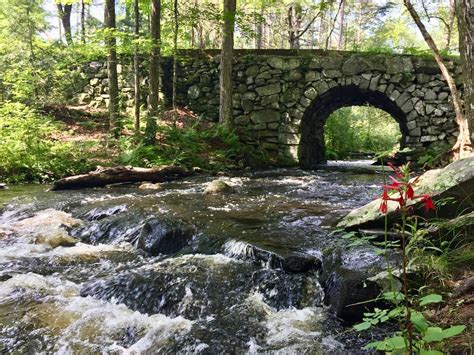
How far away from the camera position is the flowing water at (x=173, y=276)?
2.80 meters

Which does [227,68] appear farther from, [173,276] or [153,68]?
[173,276]

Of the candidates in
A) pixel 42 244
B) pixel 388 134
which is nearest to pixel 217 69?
pixel 42 244

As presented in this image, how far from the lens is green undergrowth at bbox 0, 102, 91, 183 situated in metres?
8.68

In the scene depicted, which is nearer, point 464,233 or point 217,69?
point 464,233

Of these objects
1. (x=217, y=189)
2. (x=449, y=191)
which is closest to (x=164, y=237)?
(x=217, y=189)

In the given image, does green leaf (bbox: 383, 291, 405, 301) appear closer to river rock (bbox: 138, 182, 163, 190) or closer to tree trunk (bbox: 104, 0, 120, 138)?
river rock (bbox: 138, 182, 163, 190)

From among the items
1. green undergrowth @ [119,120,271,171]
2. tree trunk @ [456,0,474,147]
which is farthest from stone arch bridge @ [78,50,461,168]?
tree trunk @ [456,0,474,147]

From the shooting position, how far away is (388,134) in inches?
1083

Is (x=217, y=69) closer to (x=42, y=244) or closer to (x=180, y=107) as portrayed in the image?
(x=180, y=107)

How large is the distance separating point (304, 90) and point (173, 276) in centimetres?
982

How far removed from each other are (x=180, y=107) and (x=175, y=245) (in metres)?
9.94

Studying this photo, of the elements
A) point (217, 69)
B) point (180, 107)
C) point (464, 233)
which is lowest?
point (464, 233)

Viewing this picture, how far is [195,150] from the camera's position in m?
10.6

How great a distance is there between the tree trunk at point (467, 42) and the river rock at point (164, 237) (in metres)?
3.83
